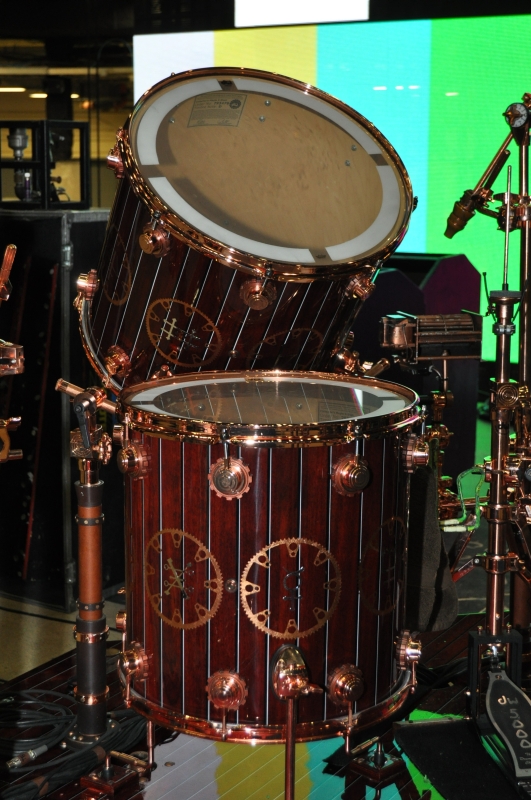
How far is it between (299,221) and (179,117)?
0.42 meters

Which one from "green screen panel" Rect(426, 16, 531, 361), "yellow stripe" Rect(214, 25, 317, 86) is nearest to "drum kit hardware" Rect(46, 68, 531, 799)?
"green screen panel" Rect(426, 16, 531, 361)

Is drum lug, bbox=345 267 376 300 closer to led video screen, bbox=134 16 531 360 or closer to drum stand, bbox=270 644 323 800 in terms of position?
drum stand, bbox=270 644 323 800

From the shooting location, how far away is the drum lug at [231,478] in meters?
1.93

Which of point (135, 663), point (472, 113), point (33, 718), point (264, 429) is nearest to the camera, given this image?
point (264, 429)

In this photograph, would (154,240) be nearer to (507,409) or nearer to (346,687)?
(507,409)

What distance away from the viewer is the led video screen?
554cm

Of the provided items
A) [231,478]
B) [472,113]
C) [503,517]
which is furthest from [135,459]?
[472,113]

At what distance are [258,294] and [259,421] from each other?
430 millimetres

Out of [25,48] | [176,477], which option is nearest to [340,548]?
[176,477]

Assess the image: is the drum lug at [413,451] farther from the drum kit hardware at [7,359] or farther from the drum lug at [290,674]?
the drum kit hardware at [7,359]

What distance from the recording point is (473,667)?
8.42 ft

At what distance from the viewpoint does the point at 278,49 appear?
5926 millimetres

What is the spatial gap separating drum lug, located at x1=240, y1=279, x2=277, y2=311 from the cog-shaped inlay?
66 cm

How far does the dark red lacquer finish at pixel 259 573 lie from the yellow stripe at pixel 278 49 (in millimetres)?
4299
